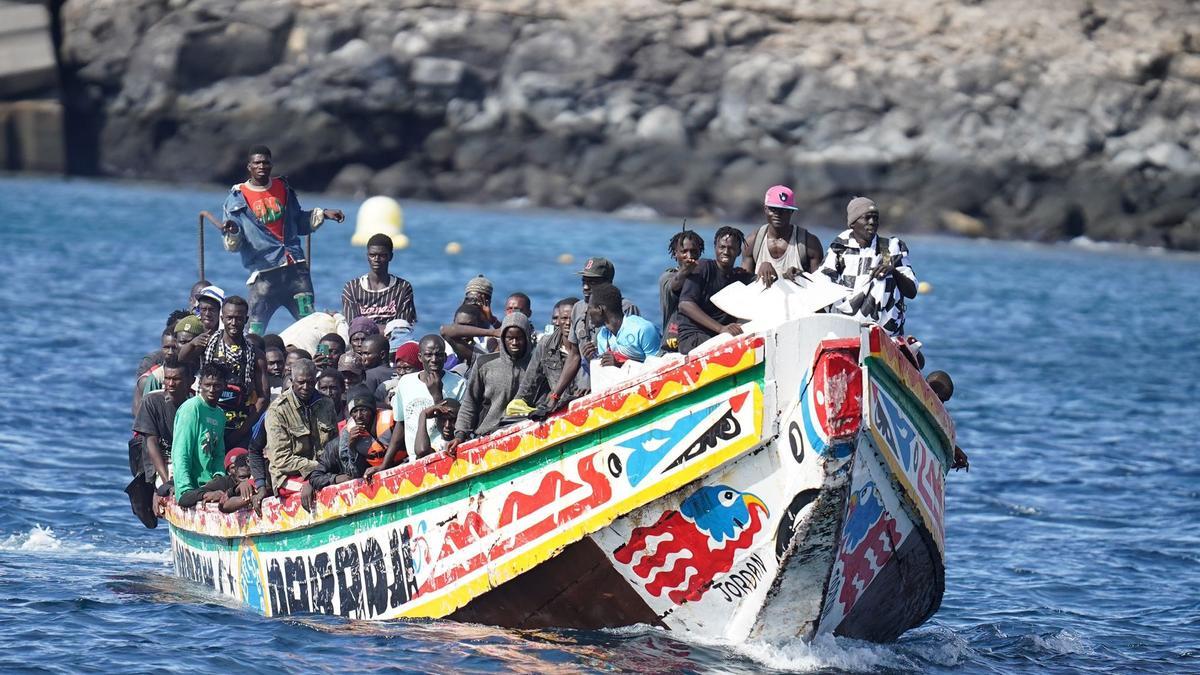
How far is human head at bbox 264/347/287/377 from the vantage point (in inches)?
594

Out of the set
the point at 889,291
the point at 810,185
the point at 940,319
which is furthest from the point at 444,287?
the point at 889,291

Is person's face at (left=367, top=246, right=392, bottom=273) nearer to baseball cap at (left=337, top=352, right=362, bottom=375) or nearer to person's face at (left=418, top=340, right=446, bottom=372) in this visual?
baseball cap at (left=337, top=352, right=362, bottom=375)

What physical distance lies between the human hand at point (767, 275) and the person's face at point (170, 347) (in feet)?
19.0

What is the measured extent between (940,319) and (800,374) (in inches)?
1207

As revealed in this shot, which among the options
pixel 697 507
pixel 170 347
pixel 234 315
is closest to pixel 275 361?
pixel 234 315

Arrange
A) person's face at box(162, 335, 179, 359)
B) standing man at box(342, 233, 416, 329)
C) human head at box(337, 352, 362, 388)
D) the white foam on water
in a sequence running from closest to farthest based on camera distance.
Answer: human head at box(337, 352, 362, 388), person's face at box(162, 335, 179, 359), the white foam on water, standing man at box(342, 233, 416, 329)

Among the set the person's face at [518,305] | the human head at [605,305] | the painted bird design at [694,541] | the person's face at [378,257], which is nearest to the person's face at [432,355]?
the human head at [605,305]

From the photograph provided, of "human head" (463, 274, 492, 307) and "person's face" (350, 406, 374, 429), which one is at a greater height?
"human head" (463, 274, 492, 307)

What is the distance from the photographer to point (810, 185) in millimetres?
57938

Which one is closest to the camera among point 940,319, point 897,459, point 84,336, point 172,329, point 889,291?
point 897,459

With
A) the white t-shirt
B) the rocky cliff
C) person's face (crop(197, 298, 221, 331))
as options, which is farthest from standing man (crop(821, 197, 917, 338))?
the rocky cliff

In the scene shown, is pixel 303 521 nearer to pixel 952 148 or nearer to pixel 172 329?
pixel 172 329

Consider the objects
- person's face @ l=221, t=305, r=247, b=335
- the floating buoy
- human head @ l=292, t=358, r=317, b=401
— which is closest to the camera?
human head @ l=292, t=358, r=317, b=401

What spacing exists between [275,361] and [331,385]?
1768mm
